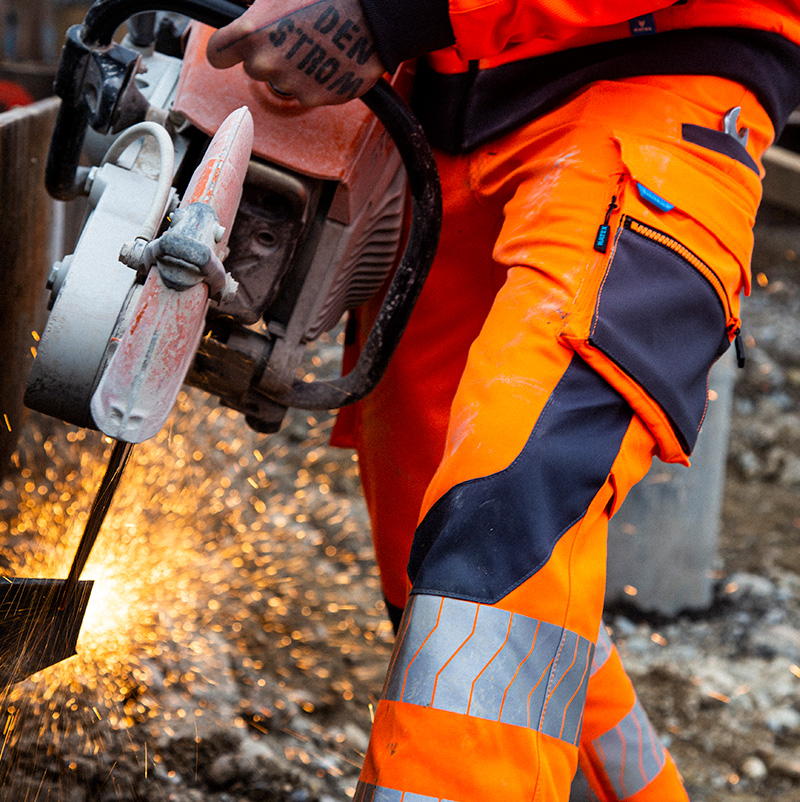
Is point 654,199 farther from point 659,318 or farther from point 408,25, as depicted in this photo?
point 408,25

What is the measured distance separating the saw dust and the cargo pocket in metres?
1.16

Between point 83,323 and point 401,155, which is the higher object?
point 401,155

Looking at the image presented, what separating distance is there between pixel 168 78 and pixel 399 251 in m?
0.50

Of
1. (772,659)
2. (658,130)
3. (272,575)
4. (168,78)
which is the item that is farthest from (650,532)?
(168,78)

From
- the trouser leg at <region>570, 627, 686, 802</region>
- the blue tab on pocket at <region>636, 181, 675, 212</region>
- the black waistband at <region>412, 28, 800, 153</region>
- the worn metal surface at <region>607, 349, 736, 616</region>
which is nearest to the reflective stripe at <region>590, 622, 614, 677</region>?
the trouser leg at <region>570, 627, 686, 802</region>

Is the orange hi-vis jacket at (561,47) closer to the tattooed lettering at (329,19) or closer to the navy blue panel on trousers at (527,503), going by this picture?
the tattooed lettering at (329,19)

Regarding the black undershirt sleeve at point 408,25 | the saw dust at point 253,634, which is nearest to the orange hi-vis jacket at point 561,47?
the black undershirt sleeve at point 408,25

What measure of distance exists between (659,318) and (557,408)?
0.63 ft

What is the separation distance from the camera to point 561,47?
1276mm

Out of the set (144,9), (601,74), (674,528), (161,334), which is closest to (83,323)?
(161,334)

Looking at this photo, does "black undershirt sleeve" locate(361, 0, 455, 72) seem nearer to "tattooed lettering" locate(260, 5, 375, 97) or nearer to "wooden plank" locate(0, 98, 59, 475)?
"tattooed lettering" locate(260, 5, 375, 97)

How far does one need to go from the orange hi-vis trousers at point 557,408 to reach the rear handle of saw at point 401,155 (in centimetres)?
10

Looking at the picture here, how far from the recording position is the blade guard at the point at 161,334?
1004 mm

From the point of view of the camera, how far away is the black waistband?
1.22 metres
